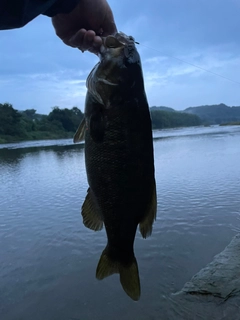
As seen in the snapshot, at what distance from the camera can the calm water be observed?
4773 mm

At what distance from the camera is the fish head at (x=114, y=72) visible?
218 centimetres

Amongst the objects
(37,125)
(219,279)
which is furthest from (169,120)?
(219,279)

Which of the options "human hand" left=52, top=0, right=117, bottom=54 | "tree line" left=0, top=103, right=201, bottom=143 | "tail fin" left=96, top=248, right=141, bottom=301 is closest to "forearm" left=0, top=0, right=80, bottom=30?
"human hand" left=52, top=0, right=117, bottom=54

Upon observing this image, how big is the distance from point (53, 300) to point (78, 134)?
11.9 feet

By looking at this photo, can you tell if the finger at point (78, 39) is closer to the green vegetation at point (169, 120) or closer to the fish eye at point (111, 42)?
the fish eye at point (111, 42)

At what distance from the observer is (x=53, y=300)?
511cm

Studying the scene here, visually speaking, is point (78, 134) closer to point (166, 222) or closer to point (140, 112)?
point (140, 112)

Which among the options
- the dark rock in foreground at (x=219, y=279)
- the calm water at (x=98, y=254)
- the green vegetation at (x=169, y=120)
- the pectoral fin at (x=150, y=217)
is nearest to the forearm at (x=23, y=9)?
the pectoral fin at (x=150, y=217)

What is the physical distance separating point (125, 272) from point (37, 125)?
79260 millimetres

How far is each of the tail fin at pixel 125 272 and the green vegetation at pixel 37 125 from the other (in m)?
66.2

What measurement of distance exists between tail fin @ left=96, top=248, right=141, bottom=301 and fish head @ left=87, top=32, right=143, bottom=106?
122 cm

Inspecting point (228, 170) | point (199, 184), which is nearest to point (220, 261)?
point (199, 184)

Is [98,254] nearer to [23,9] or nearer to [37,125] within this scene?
[23,9]

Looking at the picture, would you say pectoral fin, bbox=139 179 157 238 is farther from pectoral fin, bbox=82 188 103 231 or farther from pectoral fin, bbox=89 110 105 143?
pectoral fin, bbox=89 110 105 143
